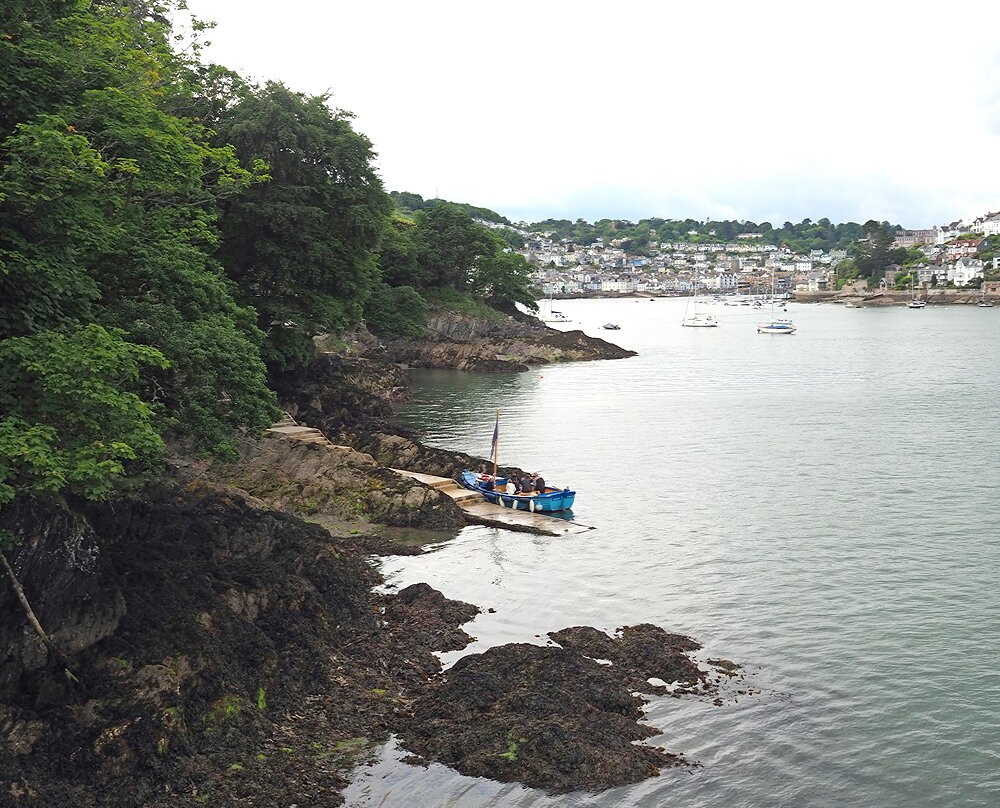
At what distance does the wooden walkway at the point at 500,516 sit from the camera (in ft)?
104

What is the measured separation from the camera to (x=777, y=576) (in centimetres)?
2686

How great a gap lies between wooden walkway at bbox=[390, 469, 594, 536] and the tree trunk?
1857 cm

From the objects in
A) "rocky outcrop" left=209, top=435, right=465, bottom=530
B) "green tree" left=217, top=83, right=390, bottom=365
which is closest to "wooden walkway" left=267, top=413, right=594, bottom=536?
"rocky outcrop" left=209, top=435, right=465, bottom=530

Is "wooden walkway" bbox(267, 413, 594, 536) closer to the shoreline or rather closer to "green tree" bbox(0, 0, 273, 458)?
"green tree" bbox(0, 0, 273, 458)

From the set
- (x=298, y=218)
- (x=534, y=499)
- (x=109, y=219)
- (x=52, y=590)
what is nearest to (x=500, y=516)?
(x=534, y=499)

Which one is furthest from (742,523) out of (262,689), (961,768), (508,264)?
(508,264)

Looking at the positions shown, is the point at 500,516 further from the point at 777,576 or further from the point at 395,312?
the point at 395,312

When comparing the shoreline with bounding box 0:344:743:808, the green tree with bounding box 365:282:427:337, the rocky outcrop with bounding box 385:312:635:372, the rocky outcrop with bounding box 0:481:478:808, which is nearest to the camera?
the rocky outcrop with bounding box 0:481:478:808

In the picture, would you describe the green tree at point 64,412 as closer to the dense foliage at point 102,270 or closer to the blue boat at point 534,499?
the dense foliage at point 102,270

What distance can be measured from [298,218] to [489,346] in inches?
2056

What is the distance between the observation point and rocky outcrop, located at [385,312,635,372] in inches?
3516

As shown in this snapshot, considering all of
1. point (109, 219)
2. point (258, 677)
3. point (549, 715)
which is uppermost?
point (109, 219)

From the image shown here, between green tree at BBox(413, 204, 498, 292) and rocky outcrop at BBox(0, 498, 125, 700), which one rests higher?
green tree at BBox(413, 204, 498, 292)

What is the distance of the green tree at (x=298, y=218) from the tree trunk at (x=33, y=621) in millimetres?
26801
